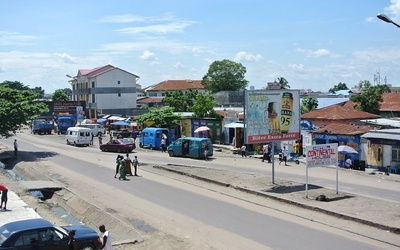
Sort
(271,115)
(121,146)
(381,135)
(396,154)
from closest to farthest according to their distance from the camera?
(271,115), (396,154), (381,135), (121,146)

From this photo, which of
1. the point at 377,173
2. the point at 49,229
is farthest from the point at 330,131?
the point at 49,229

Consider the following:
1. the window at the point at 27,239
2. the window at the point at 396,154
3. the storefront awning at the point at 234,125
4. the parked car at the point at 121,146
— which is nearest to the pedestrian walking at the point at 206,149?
the storefront awning at the point at 234,125

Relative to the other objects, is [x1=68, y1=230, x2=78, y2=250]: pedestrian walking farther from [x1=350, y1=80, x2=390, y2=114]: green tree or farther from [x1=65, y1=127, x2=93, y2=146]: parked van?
[x1=350, y1=80, x2=390, y2=114]: green tree

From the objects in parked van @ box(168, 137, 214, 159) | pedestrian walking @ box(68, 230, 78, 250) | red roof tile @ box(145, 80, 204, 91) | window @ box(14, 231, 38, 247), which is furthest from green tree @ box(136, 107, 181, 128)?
red roof tile @ box(145, 80, 204, 91)

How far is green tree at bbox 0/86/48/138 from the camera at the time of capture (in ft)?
134

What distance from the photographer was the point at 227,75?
101 metres

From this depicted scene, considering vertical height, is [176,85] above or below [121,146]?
above

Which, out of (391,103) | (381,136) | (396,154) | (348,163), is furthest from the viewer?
(391,103)

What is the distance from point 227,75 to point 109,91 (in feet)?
85.6

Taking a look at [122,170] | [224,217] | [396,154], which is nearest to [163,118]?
[122,170]

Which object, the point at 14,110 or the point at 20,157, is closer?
the point at 14,110

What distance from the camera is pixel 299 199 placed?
69.2 ft

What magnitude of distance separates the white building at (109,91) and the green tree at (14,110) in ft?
153

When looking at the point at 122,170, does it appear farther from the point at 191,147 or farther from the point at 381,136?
the point at 381,136
